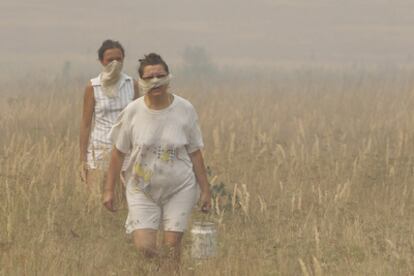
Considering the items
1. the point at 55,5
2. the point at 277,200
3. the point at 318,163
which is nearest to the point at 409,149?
the point at 318,163

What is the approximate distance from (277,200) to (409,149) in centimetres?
296

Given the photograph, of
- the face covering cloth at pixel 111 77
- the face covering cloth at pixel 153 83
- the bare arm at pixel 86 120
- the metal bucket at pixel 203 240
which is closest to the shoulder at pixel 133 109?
the face covering cloth at pixel 153 83

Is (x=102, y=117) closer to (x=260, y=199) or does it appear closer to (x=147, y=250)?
(x=260, y=199)

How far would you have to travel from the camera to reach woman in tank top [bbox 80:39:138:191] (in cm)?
708

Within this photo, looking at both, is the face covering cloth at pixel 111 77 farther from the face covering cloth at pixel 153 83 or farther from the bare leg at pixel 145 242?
the bare leg at pixel 145 242

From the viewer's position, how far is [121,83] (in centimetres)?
725

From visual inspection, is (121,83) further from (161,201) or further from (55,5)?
(55,5)

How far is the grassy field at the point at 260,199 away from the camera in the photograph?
19.2 ft

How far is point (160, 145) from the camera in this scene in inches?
224

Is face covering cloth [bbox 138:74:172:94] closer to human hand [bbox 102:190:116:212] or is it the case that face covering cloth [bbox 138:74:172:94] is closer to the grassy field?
human hand [bbox 102:190:116:212]

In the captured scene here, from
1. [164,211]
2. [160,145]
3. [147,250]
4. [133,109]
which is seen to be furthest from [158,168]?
[147,250]

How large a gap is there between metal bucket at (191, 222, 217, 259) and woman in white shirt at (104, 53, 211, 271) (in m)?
0.15

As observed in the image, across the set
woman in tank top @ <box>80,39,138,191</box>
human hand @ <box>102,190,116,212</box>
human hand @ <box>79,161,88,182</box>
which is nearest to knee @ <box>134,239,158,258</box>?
human hand @ <box>102,190,116,212</box>

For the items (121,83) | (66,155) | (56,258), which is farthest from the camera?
(66,155)
